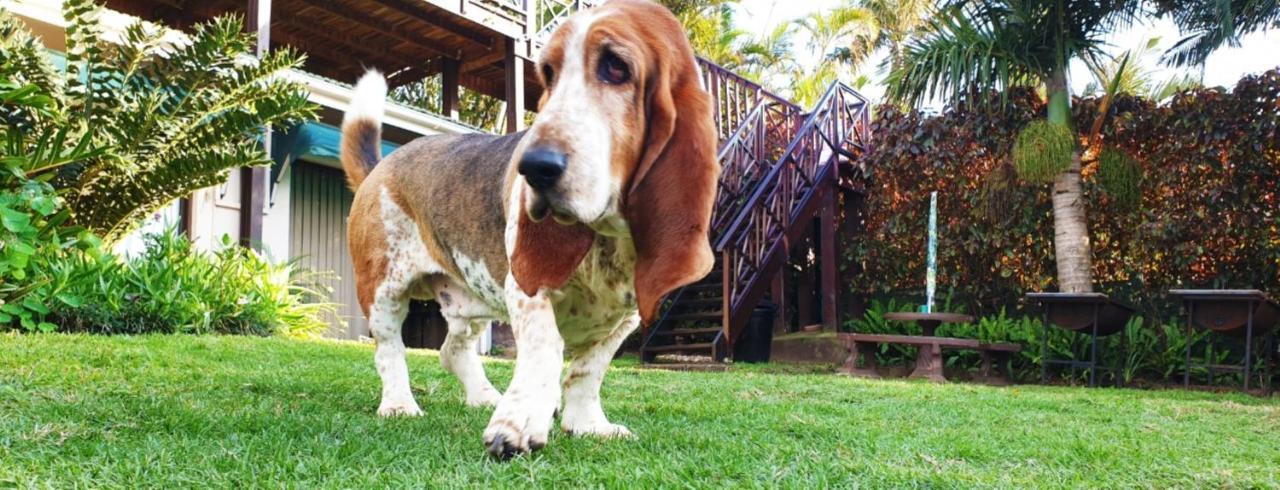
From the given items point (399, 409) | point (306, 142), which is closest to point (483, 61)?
point (306, 142)

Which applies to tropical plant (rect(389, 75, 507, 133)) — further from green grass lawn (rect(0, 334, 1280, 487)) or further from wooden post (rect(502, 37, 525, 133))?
green grass lawn (rect(0, 334, 1280, 487))

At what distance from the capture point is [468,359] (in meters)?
4.49

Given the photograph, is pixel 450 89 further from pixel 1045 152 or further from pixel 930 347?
pixel 1045 152

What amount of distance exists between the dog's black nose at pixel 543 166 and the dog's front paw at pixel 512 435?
0.71 metres

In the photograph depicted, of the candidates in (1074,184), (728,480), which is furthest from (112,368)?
(1074,184)

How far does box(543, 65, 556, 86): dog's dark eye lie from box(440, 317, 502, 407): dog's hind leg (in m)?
1.92

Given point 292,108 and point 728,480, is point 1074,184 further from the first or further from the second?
point 728,480

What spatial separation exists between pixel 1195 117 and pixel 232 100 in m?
9.72

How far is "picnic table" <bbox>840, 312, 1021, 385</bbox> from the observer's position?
9695 millimetres

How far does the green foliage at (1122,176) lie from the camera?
10547mm

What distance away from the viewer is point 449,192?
399 centimetres

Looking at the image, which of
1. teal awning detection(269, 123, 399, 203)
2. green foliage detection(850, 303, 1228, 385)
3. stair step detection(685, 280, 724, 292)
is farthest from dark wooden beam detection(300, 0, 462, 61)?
green foliage detection(850, 303, 1228, 385)

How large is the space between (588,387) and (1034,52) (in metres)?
9.46

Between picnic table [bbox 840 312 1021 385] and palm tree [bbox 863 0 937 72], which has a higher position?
palm tree [bbox 863 0 937 72]
